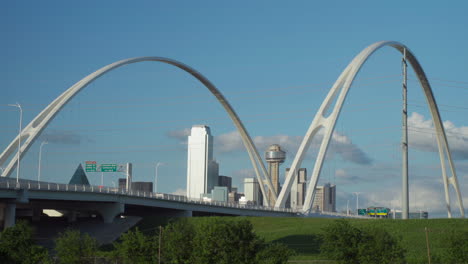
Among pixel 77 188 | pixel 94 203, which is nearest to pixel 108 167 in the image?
pixel 94 203

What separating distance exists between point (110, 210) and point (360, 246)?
54896 millimetres

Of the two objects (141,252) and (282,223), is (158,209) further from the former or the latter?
(141,252)

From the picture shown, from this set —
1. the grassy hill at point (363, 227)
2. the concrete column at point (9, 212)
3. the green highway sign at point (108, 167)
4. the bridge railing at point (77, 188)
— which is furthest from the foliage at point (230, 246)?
the green highway sign at point (108, 167)

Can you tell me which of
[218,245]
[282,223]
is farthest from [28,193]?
[218,245]

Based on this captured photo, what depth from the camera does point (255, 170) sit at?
12688 cm

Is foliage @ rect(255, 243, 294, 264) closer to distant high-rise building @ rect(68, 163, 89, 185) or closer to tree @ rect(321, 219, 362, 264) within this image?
tree @ rect(321, 219, 362, 264)

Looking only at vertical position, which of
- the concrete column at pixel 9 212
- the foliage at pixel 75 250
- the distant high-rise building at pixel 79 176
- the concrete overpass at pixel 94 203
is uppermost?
the distant high-rise building at pixel 79 176

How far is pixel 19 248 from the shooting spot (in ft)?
156

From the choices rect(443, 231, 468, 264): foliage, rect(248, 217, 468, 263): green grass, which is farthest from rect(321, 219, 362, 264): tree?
rect(248, 217, 468, 263): green grass

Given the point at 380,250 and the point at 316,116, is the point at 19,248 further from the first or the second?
the point at 316,116

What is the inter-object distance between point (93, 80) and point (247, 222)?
55349 mm

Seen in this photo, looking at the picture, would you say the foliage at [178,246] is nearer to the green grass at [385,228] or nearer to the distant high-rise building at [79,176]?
the green grass at [385,228]

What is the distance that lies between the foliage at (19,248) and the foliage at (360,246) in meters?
19.7

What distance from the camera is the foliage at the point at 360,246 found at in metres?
38.0
